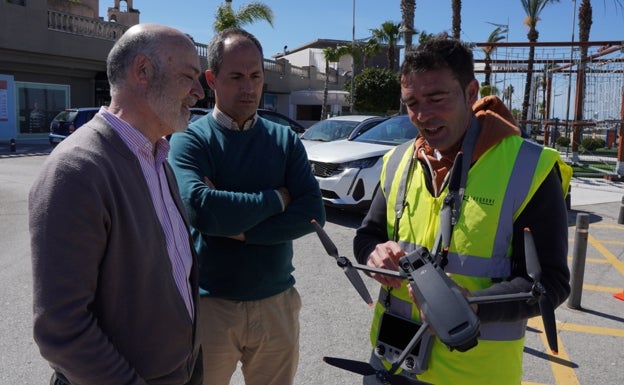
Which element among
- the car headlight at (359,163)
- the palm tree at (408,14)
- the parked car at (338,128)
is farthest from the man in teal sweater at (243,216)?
the palm tree at (408,14)

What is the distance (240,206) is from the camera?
2215 millimetres

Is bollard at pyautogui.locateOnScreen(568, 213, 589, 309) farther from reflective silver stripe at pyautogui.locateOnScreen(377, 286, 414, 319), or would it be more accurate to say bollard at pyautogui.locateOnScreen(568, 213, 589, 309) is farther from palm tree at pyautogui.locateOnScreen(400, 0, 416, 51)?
palm tree at pyautogui.locateOnScreen(400, 0, 416, 51)

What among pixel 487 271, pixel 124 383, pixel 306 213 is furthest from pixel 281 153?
pixel 124 383

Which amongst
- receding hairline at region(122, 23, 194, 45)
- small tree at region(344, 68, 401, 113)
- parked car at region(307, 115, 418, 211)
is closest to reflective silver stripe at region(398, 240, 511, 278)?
receding hairline at region(122, 23, 194, 45)

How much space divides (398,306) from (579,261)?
3.82 metres

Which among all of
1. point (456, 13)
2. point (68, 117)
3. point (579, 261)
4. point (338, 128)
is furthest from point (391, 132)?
point (456, 13)

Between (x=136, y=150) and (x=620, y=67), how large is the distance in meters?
15.0

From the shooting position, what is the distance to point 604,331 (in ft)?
15.1

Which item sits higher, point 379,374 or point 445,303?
point 445,303

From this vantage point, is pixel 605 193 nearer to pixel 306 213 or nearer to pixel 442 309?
pixel 306 213

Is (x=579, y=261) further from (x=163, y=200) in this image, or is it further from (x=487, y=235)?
(x=163, y=200)

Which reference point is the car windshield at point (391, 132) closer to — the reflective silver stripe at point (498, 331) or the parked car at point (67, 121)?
the reflective silver stripe at point (498, 331)

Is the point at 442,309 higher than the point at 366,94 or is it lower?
lower

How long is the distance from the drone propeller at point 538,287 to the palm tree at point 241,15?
23.5 metres
